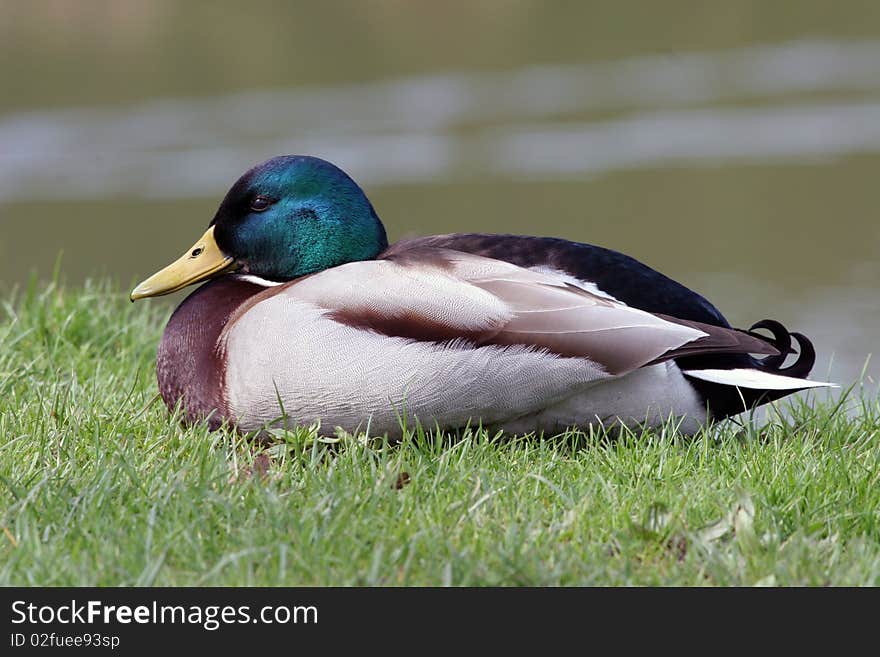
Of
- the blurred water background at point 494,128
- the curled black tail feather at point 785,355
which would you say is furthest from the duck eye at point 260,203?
the blurred water background at point 494,128

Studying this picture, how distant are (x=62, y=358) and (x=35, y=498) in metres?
1.74

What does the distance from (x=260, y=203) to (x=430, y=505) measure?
1303 millimetres

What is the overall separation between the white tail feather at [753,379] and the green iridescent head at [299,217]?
1008mm

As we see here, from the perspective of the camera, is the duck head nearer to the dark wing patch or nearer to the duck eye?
the duck eye

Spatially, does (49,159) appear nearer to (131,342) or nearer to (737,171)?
(737,171)

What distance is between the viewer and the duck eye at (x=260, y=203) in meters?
3.81

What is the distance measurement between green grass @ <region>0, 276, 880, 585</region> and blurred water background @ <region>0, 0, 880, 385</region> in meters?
2.90

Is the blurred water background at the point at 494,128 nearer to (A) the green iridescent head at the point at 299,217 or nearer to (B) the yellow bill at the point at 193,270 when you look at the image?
(A) the green iridescent head at the point at 299,217

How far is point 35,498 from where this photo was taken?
282 centimetres

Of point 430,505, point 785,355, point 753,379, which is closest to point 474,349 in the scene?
point 430,505

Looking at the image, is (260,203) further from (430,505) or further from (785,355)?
(785,355)

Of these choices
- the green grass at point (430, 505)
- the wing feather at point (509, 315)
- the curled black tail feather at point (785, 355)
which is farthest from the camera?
the curled black tail feather at point (785, 355)

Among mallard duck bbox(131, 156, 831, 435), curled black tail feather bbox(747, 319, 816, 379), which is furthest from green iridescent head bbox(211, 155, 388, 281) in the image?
curled black tail feather bbox(747, 319, 816, 379)
